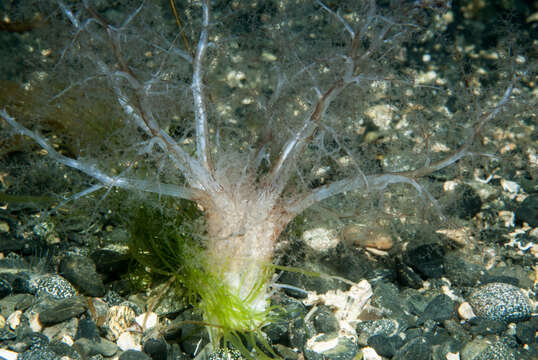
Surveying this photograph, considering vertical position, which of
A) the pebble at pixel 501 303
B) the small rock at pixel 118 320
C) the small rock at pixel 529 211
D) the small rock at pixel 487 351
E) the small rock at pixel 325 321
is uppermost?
the small rock at pixel 118 320

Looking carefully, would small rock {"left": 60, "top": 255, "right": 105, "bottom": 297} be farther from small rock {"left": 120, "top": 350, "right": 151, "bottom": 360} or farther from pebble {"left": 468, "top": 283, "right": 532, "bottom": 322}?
pebble {"left": 468, "top": 283, "right": 532, "bottom": 322}

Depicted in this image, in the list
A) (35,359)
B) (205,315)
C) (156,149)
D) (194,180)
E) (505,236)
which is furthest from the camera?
(505,236)

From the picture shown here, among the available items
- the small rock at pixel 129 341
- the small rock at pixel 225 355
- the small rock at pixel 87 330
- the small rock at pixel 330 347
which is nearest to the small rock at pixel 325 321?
the small rock at pixel 330 347

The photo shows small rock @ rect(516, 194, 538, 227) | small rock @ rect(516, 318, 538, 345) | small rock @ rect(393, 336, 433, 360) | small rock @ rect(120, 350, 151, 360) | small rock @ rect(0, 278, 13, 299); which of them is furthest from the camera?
small rock @ rect(516, 194, 538, 227)

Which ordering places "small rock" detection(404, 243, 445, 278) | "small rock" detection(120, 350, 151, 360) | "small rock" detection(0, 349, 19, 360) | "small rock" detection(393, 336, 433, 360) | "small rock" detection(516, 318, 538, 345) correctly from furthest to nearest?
"small rock" detection(404, 243, 445, 278)
"small rock" detection(516, 318, 538, 345)
"small rock" detection(393, 336, 433, 360)
"small rock" detection(120, 350, 151, 360)
"small rock" detection(0, 349, 19, 360)

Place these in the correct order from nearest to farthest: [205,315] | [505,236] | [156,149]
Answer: [205,315], [156,149], [505,236]

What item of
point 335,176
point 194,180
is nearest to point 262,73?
point 335,176

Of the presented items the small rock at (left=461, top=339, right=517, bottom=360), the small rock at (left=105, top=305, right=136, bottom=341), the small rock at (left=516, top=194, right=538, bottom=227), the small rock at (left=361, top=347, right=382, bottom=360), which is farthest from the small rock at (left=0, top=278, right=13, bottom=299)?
the small rock at (left=516, top=194, right=538, bottom=227)

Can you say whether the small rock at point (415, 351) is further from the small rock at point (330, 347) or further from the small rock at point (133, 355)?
the small rock at point (133, 355)

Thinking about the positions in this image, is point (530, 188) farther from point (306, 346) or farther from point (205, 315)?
point (205, 315)
